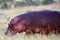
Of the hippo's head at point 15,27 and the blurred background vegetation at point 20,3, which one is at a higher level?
the hippo's head at point 15,27

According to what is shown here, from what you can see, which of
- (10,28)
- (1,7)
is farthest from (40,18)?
(1,7)

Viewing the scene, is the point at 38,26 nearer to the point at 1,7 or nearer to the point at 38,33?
the point at 38,33

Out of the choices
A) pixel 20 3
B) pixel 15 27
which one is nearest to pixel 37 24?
pixel 15 27

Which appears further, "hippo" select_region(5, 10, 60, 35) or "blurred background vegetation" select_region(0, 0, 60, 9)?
"blurred background vegetation" select_region(0, 0, 60, 9)

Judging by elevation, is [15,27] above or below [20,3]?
above

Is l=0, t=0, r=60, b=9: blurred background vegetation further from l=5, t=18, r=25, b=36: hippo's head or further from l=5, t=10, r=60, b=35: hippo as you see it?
l=5, t=10, r=60, b=35: hippo

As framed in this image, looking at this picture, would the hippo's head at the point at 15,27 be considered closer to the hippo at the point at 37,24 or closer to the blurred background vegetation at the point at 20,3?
the hippo at the point at 37,24

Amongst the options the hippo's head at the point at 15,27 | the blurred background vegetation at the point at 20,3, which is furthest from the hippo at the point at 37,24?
the blurred background vegetation at the point at 20,3

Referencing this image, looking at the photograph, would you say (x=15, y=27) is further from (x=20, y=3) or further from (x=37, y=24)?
(x=20, y=3)

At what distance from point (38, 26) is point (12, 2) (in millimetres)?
17586

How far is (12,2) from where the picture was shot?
2323 centimetres

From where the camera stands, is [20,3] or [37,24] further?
[20,3]

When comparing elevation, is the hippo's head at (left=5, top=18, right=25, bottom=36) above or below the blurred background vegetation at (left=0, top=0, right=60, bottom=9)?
above

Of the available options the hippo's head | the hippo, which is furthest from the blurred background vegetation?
the hippo
